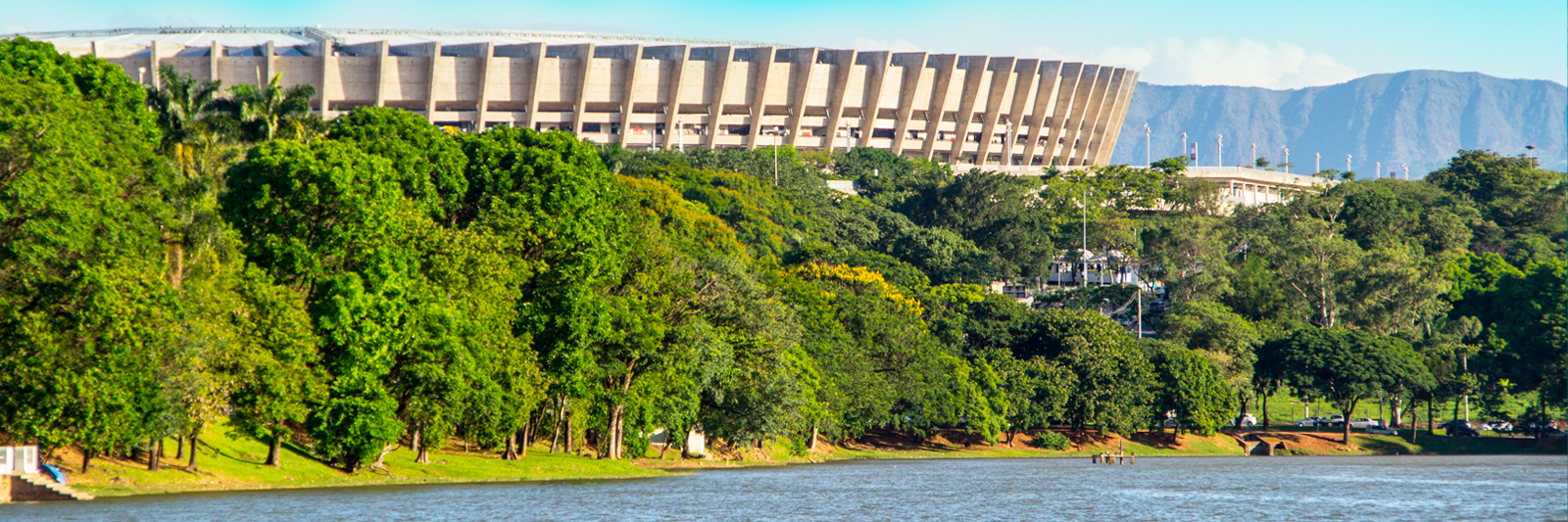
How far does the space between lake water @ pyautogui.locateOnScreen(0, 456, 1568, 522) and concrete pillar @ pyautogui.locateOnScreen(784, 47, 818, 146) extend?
220ft

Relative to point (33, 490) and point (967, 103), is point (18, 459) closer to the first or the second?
point (33, 490)

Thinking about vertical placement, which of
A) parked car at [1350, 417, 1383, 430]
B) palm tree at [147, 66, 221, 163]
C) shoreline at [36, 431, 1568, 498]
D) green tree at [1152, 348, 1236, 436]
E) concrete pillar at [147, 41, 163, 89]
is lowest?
shoreline at [36, 431, 1568, 498]

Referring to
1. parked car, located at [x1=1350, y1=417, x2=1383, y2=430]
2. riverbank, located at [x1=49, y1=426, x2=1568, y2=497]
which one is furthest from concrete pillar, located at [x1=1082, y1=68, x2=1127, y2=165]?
riverbank, located at [x1=49, y1=426, x2=1568, y2=497]

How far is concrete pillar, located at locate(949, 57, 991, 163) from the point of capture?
14438 centimetres

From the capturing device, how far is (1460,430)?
105375mm

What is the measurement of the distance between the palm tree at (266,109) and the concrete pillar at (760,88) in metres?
80.4

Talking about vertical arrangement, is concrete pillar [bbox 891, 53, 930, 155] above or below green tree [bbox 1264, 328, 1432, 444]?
above

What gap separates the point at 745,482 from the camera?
57.2m

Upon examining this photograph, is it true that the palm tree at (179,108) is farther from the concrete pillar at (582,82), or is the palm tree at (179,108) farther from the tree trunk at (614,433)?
the concrete pillar at (582,82)

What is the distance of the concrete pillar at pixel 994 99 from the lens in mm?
145875

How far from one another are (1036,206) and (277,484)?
84.7 meters

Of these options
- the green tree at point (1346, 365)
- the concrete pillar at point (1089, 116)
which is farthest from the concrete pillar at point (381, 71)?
the green tree at point (1346, 365)

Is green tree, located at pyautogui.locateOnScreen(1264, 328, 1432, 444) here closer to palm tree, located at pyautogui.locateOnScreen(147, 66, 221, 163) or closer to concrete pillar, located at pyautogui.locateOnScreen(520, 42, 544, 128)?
concrete pillar, located at pyautogui.locateOnScreen(520, 42, 544, 128)

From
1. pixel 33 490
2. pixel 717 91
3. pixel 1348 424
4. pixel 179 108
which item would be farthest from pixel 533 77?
pixel 33 490
